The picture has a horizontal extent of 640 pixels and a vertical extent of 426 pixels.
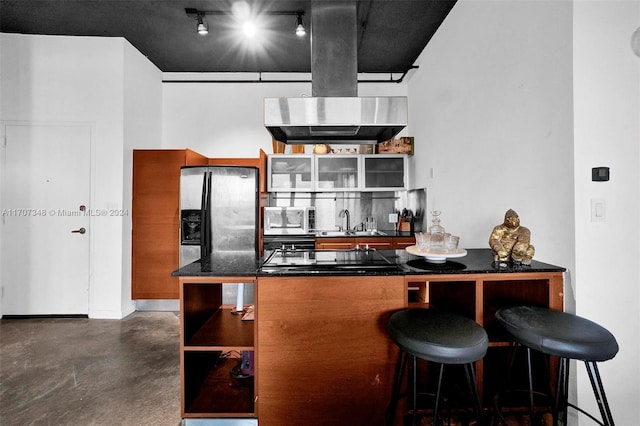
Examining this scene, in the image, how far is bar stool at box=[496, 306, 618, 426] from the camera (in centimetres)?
110

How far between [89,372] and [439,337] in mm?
2595

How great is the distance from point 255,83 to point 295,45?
1006 millimetres

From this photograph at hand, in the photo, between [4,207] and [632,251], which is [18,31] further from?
[632,251]

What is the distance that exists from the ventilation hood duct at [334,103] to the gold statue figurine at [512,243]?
33.3 inches

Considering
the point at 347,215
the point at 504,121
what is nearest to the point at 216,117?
the point at 347,215

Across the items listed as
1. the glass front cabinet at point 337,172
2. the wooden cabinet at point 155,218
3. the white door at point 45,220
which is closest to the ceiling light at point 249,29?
the glass front cabinet at point 337,172

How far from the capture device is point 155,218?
11.8ft

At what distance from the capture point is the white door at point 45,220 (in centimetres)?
336

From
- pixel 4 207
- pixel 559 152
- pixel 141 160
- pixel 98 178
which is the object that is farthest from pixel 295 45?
pixel 4 207

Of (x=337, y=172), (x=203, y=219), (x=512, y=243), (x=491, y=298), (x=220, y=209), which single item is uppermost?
(x=337, y=172)

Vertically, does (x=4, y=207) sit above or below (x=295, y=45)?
below

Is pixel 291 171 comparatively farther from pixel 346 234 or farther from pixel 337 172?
pixel 346 234

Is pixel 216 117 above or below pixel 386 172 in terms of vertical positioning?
above

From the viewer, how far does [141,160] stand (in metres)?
3.59
